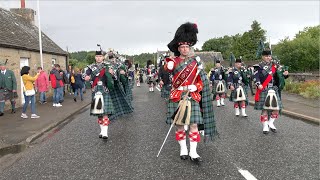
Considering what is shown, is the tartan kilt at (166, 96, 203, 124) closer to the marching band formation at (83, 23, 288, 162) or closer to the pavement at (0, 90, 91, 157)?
the marching band formation at (83, 23, 288, 162)

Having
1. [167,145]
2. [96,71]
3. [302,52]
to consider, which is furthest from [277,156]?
[302,52]

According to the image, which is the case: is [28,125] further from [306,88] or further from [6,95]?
[306,88]

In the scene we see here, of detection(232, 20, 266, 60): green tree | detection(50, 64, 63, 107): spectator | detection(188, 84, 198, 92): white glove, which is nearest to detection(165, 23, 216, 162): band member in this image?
detection(188, 84, 198, 92): white glove

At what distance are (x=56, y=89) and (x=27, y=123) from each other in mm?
6115

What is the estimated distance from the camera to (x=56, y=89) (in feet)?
54.5

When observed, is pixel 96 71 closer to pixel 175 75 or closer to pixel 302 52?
pixel 175 75

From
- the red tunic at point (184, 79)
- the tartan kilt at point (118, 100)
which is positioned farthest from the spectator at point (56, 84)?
the red tunic at point (184, 79)

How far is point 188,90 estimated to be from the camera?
6000 mm

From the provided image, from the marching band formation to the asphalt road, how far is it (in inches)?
16.0

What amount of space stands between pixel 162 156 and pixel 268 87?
384cm

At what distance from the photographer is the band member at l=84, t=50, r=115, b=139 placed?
26.1ft

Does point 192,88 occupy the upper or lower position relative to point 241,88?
Result: upper

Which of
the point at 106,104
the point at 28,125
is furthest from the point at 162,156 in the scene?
the point at 28,125

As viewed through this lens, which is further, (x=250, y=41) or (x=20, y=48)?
(x=250, y=41)
